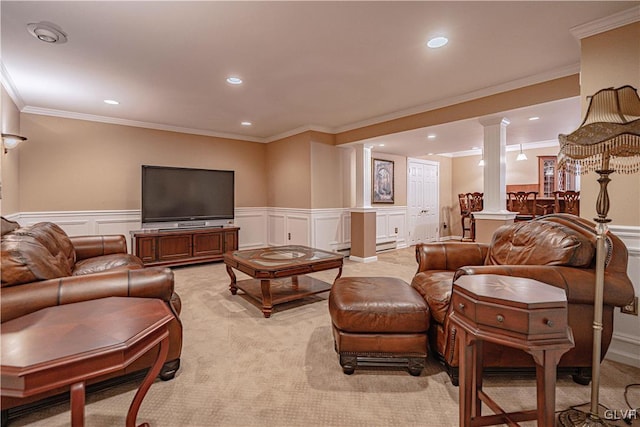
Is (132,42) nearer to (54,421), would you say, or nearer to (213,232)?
(54,421)

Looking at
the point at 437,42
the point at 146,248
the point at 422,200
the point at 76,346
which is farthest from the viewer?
the point at 422,200

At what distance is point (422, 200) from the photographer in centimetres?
740

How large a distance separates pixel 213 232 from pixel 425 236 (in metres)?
5.09

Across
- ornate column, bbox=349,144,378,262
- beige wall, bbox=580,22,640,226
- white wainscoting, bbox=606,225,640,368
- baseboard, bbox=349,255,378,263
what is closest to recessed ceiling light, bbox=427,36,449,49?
beige wall, bbox=580,22,640,226

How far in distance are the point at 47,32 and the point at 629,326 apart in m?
4.64

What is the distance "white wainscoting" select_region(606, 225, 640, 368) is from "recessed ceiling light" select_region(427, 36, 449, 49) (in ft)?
6.10

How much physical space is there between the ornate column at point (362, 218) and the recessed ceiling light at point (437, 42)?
9.26 ft

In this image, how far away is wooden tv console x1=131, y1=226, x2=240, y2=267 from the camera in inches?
173

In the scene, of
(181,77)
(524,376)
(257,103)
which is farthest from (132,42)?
(524,376)

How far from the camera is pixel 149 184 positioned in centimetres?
460

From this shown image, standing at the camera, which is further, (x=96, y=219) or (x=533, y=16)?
(x=96, y=219)

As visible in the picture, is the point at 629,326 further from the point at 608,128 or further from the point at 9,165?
the point at 9,165

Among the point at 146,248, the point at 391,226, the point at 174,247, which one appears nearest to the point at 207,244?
the point at 174,247

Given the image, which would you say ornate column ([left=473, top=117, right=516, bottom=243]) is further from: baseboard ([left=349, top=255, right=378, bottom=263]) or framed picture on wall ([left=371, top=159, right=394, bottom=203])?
framed picture on wall ([left=371, top=159, right=394, bottom=203])
